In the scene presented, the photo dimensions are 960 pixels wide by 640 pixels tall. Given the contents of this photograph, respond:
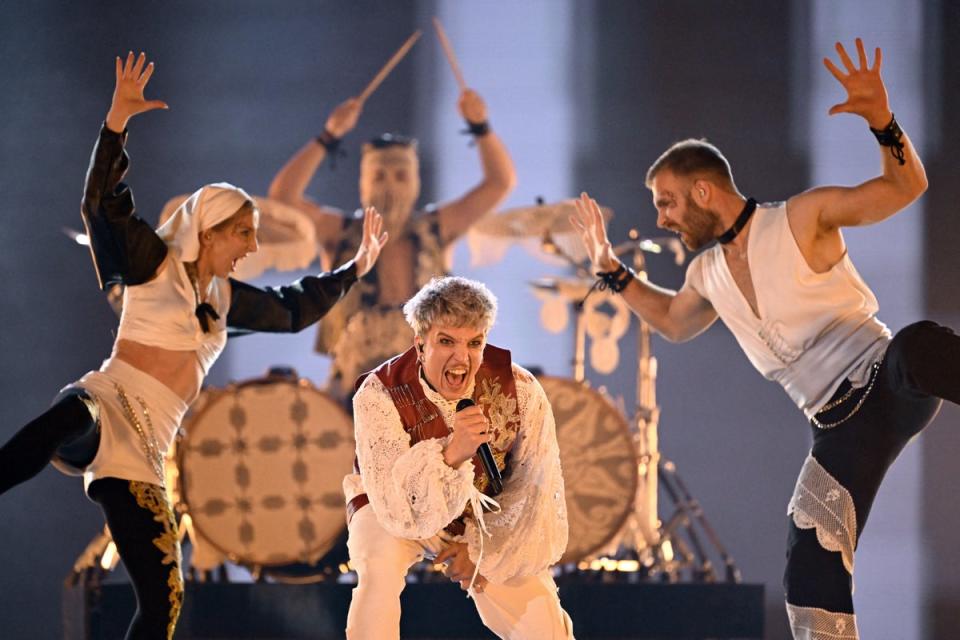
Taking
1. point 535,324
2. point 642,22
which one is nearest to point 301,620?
point 535,324

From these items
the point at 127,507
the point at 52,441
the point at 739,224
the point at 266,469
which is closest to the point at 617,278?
the point at 739,224

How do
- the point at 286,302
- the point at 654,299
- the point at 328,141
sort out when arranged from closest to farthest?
the point at 654,299, the point at 286,302, the point at 328,141

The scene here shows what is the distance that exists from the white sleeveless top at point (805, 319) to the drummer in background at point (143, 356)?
1355mm

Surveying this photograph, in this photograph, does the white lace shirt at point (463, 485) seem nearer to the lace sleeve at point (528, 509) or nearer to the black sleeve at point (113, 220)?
the lace sleeve at point (528, 509)

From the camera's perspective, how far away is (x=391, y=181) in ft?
17.0

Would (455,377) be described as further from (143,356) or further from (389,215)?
(389,215)

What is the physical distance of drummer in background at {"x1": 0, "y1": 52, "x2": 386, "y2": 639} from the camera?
295 cm

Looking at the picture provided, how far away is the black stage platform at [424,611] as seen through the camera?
14.8 feet

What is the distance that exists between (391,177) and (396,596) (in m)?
2.78

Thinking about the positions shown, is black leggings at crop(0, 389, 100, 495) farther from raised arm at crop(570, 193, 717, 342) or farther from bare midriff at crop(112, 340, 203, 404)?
raised arm at crop(570, 193, 717, 342)

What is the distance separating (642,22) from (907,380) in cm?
315

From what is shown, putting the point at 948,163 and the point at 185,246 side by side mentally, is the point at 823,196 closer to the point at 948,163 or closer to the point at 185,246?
the point at 185,246

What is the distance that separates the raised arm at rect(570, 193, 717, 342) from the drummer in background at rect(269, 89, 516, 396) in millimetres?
1723

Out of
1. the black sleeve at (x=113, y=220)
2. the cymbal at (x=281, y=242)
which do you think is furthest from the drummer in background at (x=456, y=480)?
the cymbal at (x=281, y=242)
